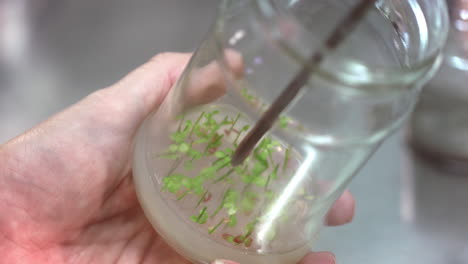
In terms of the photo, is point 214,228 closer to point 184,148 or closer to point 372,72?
point 184,148

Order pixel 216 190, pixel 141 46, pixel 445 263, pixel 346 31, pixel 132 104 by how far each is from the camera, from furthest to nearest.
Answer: pixel 141 46, pixel 445 263, pixel 132 104, pixel 216 190, pixel 346 31

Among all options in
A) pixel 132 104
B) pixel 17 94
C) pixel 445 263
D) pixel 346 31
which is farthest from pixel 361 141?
pixel 17 94

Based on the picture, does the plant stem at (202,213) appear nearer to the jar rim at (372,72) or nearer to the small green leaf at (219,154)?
the small green leaf at (219,154)

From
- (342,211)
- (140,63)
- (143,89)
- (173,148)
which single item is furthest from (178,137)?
(140,63)

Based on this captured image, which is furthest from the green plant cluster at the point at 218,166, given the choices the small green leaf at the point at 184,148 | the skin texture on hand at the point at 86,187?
the skin texture on hand at the point at 86,187

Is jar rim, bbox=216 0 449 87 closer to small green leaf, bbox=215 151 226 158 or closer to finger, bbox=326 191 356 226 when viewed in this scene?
small green leaf, bbox=215 151 226 158

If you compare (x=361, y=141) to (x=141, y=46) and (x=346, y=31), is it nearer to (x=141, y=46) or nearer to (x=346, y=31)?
(x=346, y=31)

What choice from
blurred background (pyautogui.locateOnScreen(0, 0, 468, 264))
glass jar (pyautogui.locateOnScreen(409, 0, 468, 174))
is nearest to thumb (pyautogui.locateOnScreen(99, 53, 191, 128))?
blurred background (pyautogui.locateOnScreen(0, 0, 468, 264))
